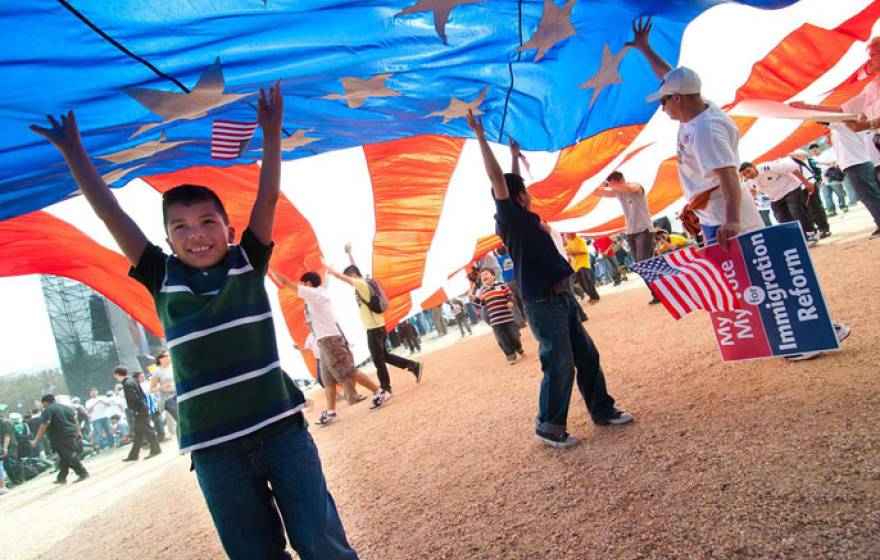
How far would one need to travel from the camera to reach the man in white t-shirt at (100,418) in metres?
15.7

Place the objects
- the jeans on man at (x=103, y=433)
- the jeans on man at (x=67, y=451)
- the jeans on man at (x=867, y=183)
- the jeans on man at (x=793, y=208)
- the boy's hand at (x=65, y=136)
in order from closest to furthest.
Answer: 1. the boy's hand at (x=65, y=136)
2. the jeans on man at (x=867, y=183)
3. the jeans on man at (x=793, y=208)
4. the jeans on man at (x=67, y=451)
5. the jeans on man at (x=103, y=433)

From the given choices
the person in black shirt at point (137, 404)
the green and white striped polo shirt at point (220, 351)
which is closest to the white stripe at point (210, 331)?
the green and white striped polo shirt at point (220, 351)

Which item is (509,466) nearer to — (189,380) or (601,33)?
(189,380)

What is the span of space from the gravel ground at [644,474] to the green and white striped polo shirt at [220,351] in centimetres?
100

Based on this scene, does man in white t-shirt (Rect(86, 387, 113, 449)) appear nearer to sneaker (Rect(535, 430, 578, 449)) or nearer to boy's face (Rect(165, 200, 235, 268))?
sneaker (Rect(535, 430, 578, 449))

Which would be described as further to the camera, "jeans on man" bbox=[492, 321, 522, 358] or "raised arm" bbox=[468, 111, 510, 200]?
"jeans on man" bbox=[492, 321, 522, 358]

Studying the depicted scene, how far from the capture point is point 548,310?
8.46ft

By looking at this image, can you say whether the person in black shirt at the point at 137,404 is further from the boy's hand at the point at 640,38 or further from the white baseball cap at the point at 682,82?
the white baseball cap at the point at 682,82

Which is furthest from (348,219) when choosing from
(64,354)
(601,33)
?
(64,354)

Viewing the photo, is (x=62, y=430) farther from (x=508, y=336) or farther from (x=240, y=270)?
(x=240, y=270)

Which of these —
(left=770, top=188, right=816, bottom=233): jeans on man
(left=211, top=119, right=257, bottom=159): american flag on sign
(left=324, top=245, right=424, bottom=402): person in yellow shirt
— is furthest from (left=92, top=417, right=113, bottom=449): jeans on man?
(left=770, top=188, right=816, bottom=233): jeans on man

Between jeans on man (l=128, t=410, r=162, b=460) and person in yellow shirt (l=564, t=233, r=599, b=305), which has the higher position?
person in yellow shirt (l=564, t=233, r=599, b=305)

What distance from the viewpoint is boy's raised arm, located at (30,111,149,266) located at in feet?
4.97

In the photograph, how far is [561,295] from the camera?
104 inches
